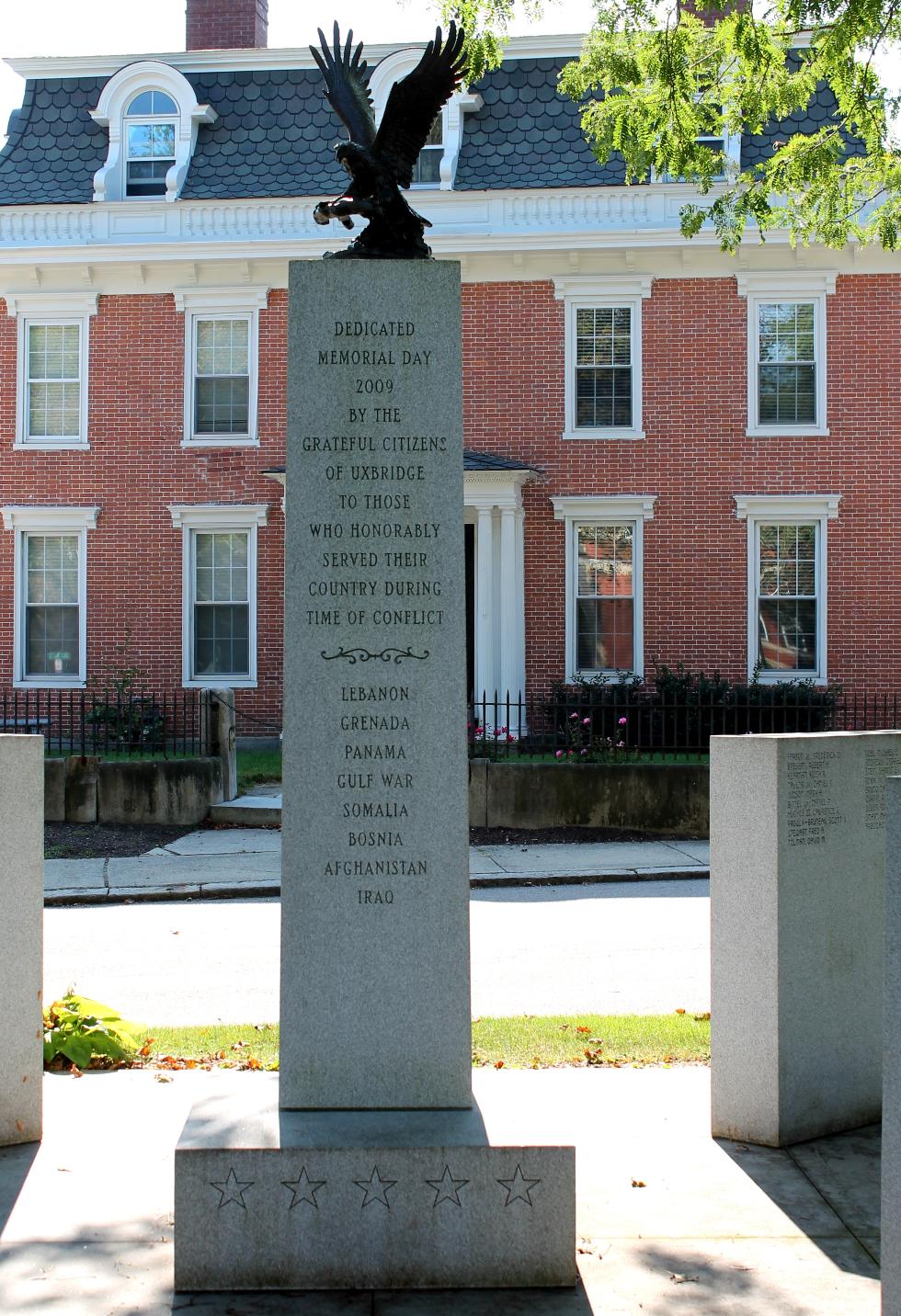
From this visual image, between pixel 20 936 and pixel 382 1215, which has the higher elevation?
pixel 20 936

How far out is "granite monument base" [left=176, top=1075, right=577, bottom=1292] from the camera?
400cm

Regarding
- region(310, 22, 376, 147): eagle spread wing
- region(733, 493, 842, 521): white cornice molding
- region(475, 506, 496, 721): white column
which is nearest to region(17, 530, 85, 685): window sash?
region(475, 506, 496, 721): white column

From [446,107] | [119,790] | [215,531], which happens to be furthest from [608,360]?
[119,790]

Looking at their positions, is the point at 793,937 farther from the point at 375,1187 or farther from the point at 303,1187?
the point at 303,1187

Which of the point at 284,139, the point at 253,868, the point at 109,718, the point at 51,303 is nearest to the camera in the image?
the point at 253,868

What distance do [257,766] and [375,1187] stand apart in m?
15.9

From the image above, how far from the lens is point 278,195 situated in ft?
72.3

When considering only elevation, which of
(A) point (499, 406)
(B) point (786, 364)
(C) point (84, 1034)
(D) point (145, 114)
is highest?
(D) point (145, 114)

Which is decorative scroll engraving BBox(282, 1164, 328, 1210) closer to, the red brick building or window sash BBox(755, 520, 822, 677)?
the red brick building

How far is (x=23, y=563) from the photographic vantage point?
74.9ft

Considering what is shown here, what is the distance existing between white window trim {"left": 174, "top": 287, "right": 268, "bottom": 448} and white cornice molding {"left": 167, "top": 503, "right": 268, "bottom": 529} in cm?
101

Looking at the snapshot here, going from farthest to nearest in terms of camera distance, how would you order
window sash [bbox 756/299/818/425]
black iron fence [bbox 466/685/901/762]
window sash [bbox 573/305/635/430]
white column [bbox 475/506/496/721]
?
window sash [bbox 573/305/635/430] → window sash [bbox 756/299/818/425] → white column [bbox 475/506/496/721] → black iron fence [bbox 466/685/901/762]

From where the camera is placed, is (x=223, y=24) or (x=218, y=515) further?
(x=223, y=24)

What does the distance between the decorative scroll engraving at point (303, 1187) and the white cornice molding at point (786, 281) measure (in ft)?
65.2
